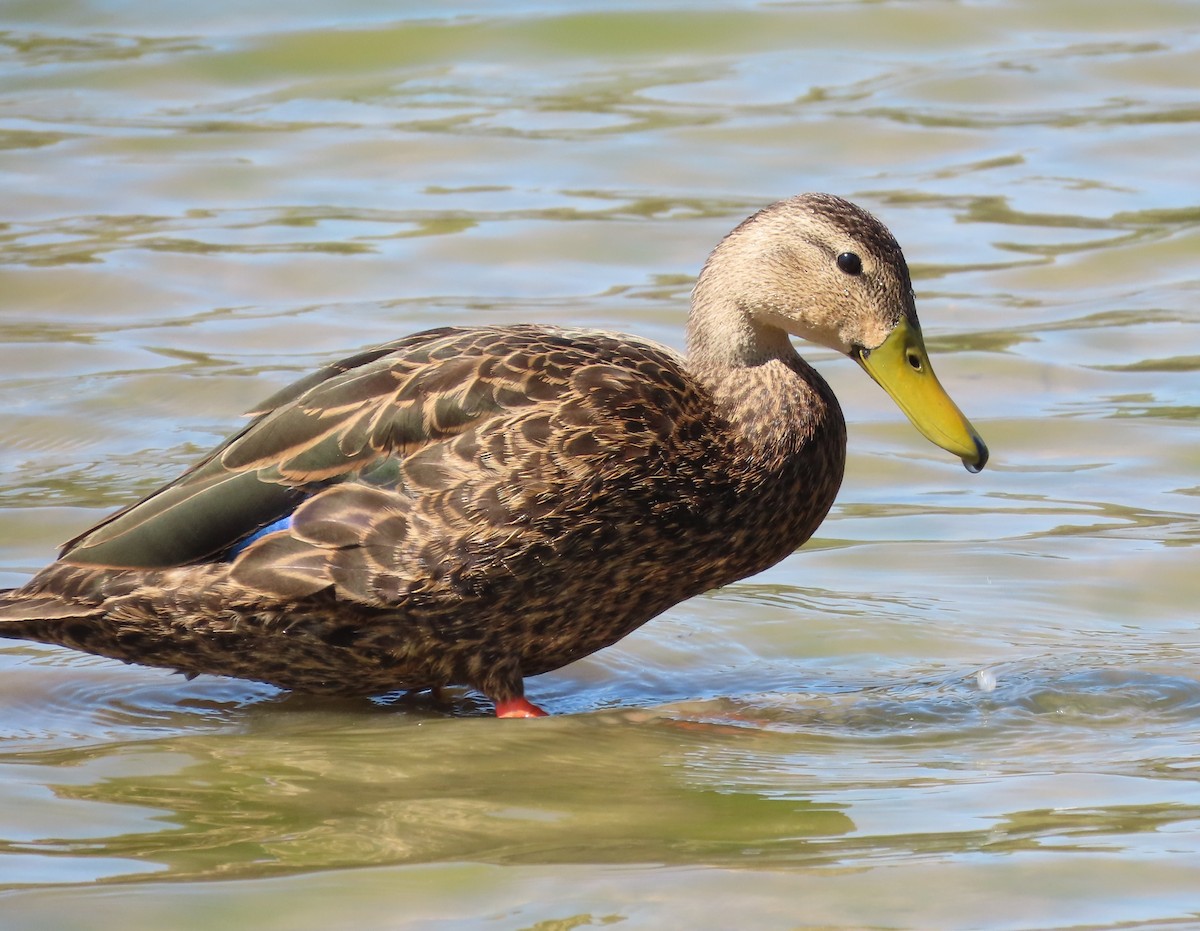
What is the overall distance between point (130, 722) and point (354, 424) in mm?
1016

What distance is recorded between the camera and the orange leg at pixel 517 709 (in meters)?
5.65

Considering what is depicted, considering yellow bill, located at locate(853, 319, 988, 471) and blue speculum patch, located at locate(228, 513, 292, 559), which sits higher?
yellow bill, located at locate(853, 319, 988, 471)

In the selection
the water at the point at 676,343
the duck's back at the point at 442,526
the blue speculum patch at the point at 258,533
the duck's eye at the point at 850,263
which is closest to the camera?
the water at the point at 676,343

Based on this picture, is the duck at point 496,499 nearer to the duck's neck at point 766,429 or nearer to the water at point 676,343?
the duck's neck at point 766,429

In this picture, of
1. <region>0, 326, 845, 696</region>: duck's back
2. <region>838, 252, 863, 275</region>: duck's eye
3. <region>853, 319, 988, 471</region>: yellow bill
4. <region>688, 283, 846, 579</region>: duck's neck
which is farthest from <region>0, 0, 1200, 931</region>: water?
<region>838, 252, 863, 275</region>: duck's eye

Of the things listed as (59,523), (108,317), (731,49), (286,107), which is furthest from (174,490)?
(731,49)

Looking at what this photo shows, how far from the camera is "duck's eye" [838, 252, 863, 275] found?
5738 mm

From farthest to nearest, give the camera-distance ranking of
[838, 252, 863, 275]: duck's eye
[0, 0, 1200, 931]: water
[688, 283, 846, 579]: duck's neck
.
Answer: [838, 252, 863, 275]: duck's eye, [688, 283, 846, 579]: duck's neck, [0, 0, 1200, 931]: water

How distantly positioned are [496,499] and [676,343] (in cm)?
385

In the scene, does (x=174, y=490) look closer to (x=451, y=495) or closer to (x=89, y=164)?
(x=451, y=495)

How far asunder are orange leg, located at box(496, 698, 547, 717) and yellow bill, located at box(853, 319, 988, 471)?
1.32m

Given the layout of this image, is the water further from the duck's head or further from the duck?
the duck's head

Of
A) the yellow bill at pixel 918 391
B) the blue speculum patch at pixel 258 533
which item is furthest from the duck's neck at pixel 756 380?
the blue speculum patch at pixel 258 533

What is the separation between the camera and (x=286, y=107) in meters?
12.5
